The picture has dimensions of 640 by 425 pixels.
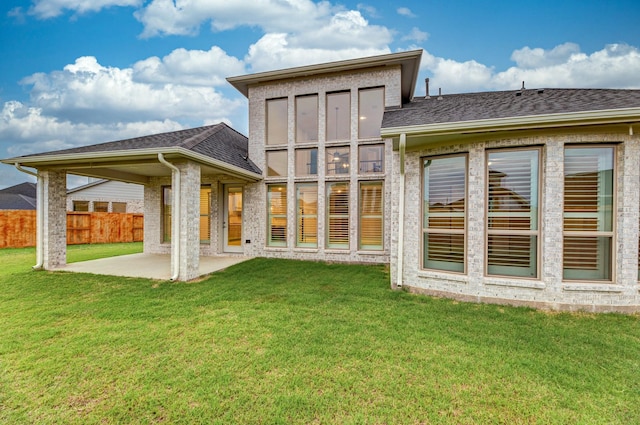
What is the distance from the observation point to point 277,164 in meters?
9.43

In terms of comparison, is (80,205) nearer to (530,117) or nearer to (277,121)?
(277,121)

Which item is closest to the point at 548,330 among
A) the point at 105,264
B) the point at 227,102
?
the point at 105,264

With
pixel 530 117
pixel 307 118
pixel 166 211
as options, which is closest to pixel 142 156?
pixel 166 211

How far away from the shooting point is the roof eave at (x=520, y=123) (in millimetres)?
3949

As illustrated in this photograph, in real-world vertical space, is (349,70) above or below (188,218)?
above

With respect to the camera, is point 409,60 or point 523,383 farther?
point 409,60

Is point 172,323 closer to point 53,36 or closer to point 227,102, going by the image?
point 53,36

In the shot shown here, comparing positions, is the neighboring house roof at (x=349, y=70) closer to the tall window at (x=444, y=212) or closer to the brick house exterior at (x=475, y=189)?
the brick house exterior at (x=475, y=189)

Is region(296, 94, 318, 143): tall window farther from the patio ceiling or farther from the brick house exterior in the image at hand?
the patio ceiling

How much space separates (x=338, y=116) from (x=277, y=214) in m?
3.85

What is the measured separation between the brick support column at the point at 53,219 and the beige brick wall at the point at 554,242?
9.73m

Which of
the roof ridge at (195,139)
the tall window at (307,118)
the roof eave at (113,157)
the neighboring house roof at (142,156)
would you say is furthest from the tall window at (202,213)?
the tall window at (307,118)

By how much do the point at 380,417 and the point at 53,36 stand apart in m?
25.2

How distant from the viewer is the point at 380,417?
2123 millimetres
